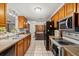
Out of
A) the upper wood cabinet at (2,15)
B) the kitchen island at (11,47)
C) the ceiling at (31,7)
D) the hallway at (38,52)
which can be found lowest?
the hallway at (38,52)

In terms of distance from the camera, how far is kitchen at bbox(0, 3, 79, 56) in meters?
2.53

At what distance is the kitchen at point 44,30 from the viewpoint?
2.53 meters

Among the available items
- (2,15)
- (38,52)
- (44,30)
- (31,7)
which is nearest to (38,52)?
(38,52)

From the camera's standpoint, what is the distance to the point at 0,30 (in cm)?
348

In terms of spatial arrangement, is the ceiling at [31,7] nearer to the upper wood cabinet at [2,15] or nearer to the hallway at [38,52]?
the upper wood cabinet at [2,15]

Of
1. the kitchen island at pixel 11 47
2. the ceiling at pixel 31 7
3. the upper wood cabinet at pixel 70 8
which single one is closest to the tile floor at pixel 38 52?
the kitchen island at pixel 11 47

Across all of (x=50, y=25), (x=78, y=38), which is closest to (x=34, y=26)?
(x=50, y=25)

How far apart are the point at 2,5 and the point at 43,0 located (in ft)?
4.29

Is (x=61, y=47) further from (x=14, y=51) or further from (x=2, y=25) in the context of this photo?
(x=2, y=25)

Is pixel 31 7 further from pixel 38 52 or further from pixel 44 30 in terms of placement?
pixel 44 30

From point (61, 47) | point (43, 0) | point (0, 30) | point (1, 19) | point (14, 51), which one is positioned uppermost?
point (43, 0)

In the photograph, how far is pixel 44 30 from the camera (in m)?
8.62

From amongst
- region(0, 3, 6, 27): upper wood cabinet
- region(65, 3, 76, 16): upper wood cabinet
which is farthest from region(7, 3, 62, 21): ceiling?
region(0, 3, 6, 27): upper wood cabinet

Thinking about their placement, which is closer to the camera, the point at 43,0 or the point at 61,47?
the point at 61,47
